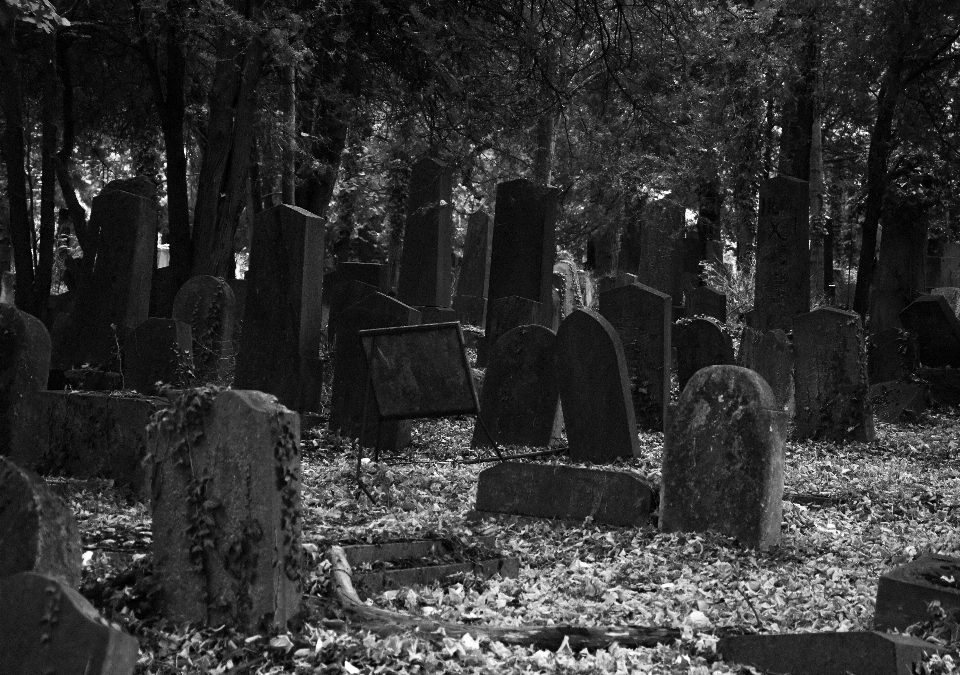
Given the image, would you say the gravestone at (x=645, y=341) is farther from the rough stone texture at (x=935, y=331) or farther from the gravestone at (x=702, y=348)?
the rough stone texture at (x=935, y=331)

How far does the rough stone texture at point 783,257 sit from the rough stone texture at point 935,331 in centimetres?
238

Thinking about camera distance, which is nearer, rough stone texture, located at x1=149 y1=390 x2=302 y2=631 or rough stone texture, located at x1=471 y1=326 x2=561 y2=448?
rough stone texture, located at x1=149 y1=390 x2=302 y2=631

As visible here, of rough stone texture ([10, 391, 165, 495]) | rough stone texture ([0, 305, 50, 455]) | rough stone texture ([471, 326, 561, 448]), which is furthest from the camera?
rough stone texture ([471, 326, 561, 448])

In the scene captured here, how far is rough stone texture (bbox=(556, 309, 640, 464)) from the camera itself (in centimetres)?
976

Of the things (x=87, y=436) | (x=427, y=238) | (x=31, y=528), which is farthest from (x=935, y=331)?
(x=31, y=528)

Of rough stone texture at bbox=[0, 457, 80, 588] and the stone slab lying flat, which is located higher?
rough stone texture at bbox=[0, 457, 80, 588]

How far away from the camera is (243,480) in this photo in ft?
15.7

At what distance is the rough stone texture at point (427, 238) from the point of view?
52.1 feet

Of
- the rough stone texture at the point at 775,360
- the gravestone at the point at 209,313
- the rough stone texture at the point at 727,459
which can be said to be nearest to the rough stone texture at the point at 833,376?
the rough stone texture at the point at 775,360

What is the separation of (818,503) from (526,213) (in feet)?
23.9

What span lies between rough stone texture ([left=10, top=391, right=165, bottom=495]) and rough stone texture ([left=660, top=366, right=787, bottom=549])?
362cm

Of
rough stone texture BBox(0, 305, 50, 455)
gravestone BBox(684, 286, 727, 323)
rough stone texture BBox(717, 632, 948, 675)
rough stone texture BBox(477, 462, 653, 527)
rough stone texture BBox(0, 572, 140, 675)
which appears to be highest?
gravestone BBox(684, 286, 727, 323)

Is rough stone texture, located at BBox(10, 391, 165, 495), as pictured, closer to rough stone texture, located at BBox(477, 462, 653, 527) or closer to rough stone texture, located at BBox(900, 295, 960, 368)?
rough stone texture, located at BBox(477, 462, 653, 527)

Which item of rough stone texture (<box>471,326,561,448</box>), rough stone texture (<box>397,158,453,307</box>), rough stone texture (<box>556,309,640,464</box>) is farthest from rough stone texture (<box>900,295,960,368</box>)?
rough stone texture (<box>556,309,640,464</box>)
